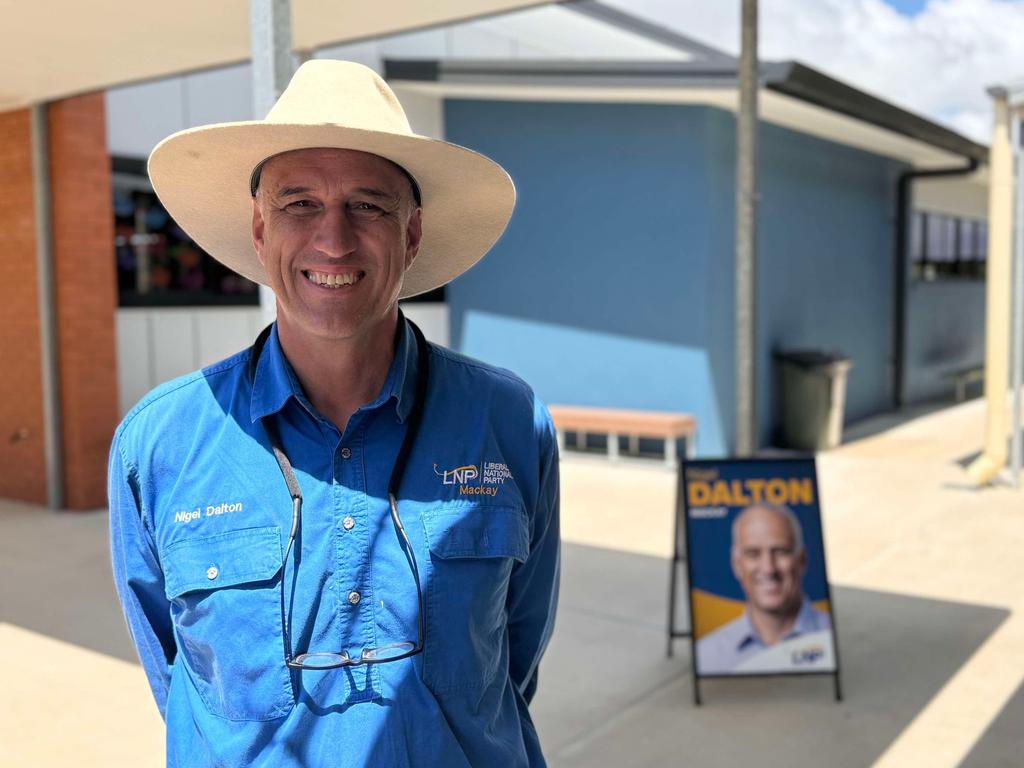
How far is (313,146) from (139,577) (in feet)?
2.75

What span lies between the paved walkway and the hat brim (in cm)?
247

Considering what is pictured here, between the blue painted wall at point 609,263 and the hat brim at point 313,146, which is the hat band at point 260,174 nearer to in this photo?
the hat brim at point 313,146

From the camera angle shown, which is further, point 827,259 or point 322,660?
point 827,259

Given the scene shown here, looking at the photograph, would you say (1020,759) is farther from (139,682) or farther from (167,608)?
(139,682)

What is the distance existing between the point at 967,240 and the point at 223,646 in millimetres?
19160

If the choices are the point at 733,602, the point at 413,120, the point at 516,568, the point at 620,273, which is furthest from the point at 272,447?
the point at 413,120

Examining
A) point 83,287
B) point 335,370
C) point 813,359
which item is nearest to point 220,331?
point 83,287

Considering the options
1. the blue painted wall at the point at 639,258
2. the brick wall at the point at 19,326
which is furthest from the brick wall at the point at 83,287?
the blue painted wall at the point at 639,258

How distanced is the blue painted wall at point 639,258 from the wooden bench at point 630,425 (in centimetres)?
28

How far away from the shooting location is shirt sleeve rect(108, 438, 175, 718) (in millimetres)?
1833

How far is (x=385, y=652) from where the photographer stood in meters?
1.68

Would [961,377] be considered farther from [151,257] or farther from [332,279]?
[332,279]

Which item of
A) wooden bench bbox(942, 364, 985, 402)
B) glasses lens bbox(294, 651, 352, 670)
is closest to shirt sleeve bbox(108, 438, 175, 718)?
glasses lens bbox(294, 651, 352, 670)

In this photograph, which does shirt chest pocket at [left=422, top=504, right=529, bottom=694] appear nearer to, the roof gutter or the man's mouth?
the man's mouth
